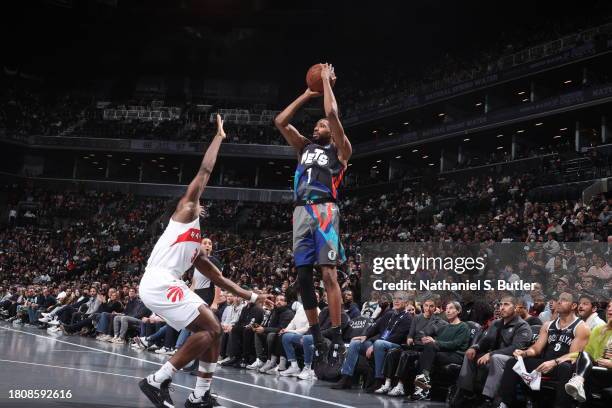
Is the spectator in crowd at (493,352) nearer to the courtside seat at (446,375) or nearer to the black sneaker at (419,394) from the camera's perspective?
the courtside seat at (446,375)

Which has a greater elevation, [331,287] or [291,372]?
[331,287]

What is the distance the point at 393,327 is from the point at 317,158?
15.8 ft

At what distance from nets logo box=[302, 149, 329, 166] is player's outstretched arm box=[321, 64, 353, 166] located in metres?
0.13

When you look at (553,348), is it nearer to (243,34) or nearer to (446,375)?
Result: (446,375)

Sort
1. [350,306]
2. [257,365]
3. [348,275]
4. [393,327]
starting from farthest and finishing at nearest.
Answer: [348,275] < [257,365] < [350,306] < [393,327]

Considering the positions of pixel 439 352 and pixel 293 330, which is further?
pixel 293 330

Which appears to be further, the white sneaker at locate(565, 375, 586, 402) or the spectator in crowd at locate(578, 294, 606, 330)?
the spectator in crowd at locate(578, 294, 606, 330)

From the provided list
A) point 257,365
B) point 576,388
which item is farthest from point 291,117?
point 257,365

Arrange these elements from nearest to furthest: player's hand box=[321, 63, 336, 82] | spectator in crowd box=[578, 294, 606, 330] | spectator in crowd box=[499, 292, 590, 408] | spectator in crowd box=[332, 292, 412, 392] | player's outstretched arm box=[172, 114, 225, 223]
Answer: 1. player's hand box=[321, 63, 336, 82]
2. player's outstretched arm box=[172, 114, 225, 223]
3. spectator in crowd box=[499, 292, 590, 408]
4. spectator in crowd box=[578, 294, 606, 330]
5. spectator in crowd box=[332, 292, 412, 392]

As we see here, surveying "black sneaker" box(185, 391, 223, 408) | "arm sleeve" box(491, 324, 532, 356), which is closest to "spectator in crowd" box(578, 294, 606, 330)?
"arm sleeve" box(491, 324, 532, 356)

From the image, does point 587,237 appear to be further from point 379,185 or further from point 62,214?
point 62,214

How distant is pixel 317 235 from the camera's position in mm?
5035
